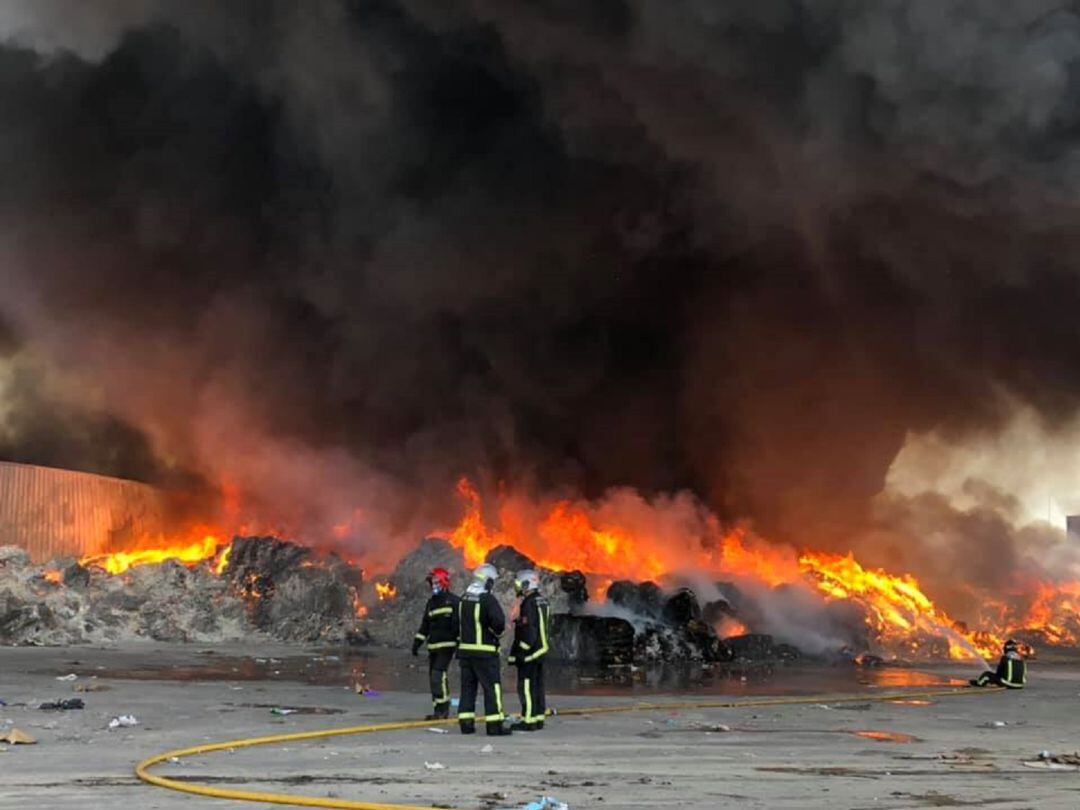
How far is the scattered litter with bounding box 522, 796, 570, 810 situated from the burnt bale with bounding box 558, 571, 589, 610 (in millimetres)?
19702

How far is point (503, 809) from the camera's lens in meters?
7.24

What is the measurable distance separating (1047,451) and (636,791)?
50.5 metres

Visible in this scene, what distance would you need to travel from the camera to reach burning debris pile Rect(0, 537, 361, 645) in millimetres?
28766

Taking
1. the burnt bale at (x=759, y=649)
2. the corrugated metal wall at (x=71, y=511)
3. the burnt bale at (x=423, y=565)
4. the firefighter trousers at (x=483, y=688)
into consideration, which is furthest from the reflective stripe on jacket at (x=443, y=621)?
the corrugated metal wall at (x=71, y=511)

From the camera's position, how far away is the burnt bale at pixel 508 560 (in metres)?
29.2

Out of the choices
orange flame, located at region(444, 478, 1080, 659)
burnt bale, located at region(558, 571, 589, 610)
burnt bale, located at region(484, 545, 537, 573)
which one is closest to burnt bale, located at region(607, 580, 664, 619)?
burnt bale, located at region(558, 571, 589, 610)

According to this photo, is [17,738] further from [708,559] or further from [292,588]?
[708,559]

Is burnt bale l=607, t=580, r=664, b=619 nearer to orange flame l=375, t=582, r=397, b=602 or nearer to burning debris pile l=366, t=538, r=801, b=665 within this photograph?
burning debris pile l=366, t=538, r=801, b=665

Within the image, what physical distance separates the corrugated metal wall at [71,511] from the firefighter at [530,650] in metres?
27.9

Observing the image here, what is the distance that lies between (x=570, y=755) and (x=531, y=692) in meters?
2.03

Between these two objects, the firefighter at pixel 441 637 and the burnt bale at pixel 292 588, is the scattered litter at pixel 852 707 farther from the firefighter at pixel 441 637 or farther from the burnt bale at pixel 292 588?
the burnt bale at pixel 292 588

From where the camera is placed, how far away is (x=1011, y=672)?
18844mm

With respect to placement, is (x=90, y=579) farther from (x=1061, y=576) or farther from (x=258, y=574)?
(x=1061, y=576)

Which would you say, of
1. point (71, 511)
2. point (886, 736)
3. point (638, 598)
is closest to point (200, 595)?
point (71, 511)
